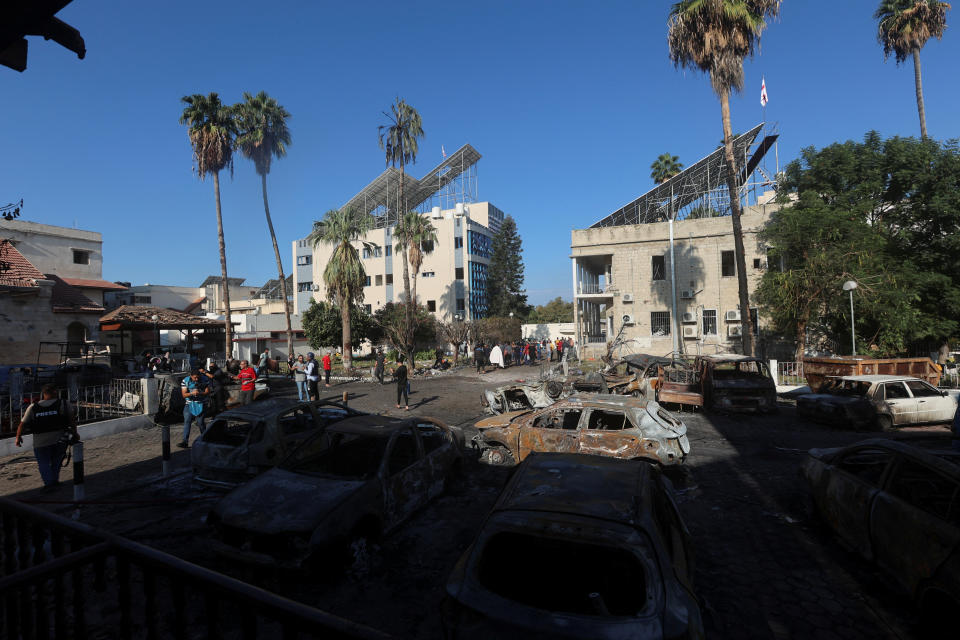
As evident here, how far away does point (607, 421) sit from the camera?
798 cm

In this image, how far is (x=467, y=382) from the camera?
2228 centimetres

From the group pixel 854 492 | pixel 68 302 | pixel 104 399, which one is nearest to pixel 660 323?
pixel 854 492

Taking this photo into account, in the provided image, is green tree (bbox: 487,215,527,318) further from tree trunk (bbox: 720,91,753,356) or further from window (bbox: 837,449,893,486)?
window (bbox: 837,449,893,486)

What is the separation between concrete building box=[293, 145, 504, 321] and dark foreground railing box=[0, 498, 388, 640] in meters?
40.4

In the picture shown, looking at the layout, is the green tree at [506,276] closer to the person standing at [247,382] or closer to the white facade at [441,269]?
the white facade at [441,269]

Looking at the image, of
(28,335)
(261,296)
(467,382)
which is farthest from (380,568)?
(261,296)

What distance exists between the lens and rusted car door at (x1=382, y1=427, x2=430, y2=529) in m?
5.41

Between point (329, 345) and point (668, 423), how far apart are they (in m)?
30.3

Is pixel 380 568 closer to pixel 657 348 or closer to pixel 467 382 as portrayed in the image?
pixel 467 382

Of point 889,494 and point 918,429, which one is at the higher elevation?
point 889,494

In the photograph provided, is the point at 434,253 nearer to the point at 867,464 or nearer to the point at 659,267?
the point at 659,267

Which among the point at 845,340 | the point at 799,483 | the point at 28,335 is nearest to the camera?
the point at 799,483

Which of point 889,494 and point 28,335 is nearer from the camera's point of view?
point 889,494

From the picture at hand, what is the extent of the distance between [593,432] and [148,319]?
24.7m
